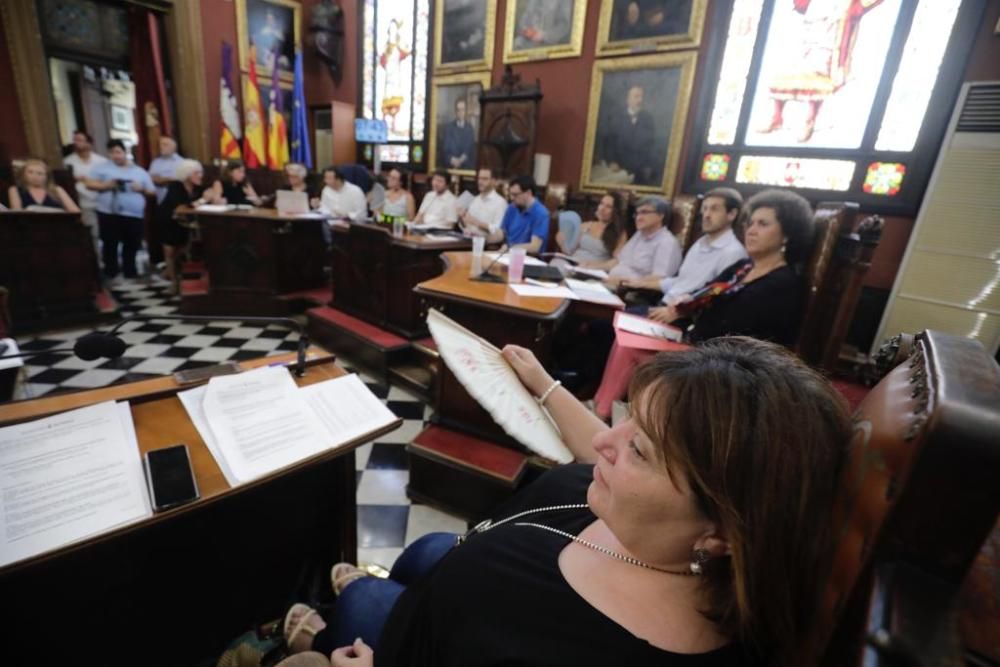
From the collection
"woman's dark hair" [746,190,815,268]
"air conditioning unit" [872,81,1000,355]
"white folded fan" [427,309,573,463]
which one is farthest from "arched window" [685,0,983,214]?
"white folded fan" [427,309,573,463]

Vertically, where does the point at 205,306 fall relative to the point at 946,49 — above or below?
below

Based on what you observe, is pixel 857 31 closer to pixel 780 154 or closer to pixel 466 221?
pixel 780 154

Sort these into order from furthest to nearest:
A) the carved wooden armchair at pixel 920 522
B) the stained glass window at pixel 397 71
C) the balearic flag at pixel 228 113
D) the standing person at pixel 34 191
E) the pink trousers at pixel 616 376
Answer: the balearic flag at pixel 228 113 < the stained glass window at pixel 397 71 < the standing person at pixel 34 191 < the pink trousers at pixel 616 376 < the carved wooden armchair at pixel 920 522

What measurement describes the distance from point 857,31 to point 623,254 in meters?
2.75

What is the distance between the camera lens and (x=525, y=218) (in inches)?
179

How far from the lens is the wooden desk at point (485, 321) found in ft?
6.70

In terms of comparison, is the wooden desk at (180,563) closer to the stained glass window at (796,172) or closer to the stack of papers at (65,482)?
the stack of papers at (65,482)

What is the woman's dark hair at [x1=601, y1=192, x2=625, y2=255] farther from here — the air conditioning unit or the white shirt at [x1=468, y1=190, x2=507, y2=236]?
the air conditioning unit

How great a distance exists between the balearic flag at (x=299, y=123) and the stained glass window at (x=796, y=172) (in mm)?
7407

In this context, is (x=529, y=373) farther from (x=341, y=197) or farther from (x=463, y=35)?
(x=463, y=35)

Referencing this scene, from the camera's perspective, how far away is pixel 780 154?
4.20m

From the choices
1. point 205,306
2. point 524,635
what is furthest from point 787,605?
point 205,306

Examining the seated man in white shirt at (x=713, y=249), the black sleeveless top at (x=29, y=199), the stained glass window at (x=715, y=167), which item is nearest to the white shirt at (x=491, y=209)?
the stained glass window at (x=715, y=167)

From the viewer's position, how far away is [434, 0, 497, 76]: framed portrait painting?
20.1 feet
